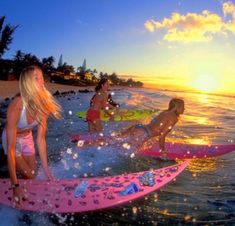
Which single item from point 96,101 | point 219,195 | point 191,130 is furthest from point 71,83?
point 219,195

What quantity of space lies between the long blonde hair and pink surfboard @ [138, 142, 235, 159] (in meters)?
6.03

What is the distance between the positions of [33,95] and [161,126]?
5.75 metres

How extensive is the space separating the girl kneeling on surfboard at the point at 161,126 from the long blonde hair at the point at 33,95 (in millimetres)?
5289

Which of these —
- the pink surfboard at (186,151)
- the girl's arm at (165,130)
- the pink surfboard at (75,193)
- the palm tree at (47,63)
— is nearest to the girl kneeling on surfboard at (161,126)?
the girl's arm at (165,130)

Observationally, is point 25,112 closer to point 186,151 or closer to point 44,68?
point 186,151

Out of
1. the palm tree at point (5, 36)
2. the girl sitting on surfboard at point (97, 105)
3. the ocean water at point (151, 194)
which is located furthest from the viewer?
the palm tree at point (5, 36)

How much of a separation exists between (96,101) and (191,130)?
26.8 feet

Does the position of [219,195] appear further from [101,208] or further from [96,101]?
[96,101]

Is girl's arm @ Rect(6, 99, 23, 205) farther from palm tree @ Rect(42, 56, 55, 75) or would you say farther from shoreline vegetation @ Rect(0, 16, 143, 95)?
palm tree @ Rect(42, 56, 55, 75)

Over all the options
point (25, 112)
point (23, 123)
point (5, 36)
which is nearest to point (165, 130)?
point (23, 123)

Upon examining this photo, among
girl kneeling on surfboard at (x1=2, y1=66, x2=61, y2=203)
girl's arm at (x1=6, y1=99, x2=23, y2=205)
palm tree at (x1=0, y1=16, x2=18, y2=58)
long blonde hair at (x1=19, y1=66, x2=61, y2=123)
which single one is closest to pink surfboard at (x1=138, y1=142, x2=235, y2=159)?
girl kneeling on surfboard at (x1=2, y1=66, x2=61, y2=203)

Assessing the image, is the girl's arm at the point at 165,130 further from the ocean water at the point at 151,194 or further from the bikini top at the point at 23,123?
the bikini top at the point at 23,123

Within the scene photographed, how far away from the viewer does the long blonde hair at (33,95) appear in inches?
202

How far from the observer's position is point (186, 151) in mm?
11570
